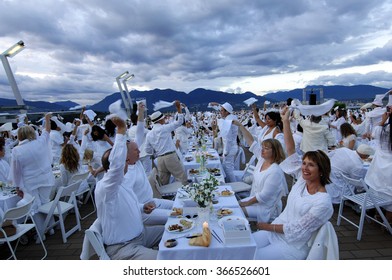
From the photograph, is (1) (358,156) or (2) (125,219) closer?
(2) (125,219)

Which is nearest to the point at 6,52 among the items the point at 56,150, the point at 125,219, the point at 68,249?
the point at 56,150

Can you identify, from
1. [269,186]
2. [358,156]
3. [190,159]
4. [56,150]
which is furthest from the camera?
[56,150]

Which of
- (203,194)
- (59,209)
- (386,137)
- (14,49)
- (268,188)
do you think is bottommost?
(59,209)

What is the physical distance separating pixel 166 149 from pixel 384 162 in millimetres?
4090

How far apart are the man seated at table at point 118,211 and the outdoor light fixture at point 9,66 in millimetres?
7674

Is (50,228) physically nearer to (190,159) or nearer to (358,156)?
(190,159)

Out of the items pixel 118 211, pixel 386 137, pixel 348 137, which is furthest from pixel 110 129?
pixel 348 137

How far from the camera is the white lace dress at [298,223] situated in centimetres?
219

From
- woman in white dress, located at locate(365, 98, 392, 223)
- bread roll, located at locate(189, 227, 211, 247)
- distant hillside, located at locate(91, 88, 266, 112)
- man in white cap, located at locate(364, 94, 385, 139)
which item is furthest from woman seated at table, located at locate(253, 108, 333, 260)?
man in white cap, located at locate(364, 94, 385, 139)

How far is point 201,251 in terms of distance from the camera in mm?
2188

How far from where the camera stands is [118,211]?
96.5 inches

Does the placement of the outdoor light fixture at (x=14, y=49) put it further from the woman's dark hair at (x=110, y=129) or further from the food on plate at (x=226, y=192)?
the food on plate at (x=226, y=192)

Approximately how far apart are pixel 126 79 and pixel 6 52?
11299 mm

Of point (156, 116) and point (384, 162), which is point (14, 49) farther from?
point (384, 162)
